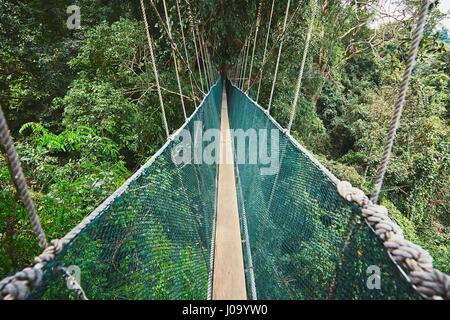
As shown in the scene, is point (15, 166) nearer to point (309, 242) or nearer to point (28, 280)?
point (28, 280)

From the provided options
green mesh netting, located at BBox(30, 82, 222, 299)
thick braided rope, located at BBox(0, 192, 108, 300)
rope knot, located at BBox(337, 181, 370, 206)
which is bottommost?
green mesh netting, located at BBox(30, 82, 222, 299)

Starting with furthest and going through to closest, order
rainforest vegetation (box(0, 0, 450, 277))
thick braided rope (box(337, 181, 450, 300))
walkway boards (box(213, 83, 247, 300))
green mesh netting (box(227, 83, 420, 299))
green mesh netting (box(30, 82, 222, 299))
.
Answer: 1. rainforest vegetation (box(0, 0, 450, 277))
2. walkway boards (box(213, 83, 247, 300))
3. green mesh netting (box(30, 82, 222, 299))
4. green mesh netting (box(227, 83, 420, 299))
5. thick braided rope (box(337, 181, 450, 300))

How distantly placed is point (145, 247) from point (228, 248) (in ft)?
2.45

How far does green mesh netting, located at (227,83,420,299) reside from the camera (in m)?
0.58

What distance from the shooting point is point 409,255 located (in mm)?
457

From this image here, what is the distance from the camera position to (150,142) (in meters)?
3.63

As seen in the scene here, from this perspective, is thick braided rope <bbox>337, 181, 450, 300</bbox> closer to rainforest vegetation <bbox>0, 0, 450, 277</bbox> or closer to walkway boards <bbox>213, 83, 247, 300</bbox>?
walkway boards <bbox>213, 83, 247, 300</bbox>

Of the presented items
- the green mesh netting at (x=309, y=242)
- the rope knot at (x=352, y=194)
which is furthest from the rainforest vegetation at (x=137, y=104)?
the rope knot at (x=352, y=194)

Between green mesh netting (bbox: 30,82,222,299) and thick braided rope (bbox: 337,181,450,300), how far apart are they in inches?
21.5

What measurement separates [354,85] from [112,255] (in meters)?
9.80

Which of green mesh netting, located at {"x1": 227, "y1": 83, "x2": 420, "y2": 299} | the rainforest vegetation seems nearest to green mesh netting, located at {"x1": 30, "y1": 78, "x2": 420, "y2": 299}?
green mesh netting, located at {"x1": 227, "y1": 83, "x2": 420, "y2": 299}

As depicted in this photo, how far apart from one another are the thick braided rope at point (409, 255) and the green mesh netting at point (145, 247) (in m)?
0.55

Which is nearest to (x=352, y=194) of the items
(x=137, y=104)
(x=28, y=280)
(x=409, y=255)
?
(x=409, y=255)

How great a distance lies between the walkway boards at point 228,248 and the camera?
1285 mm
